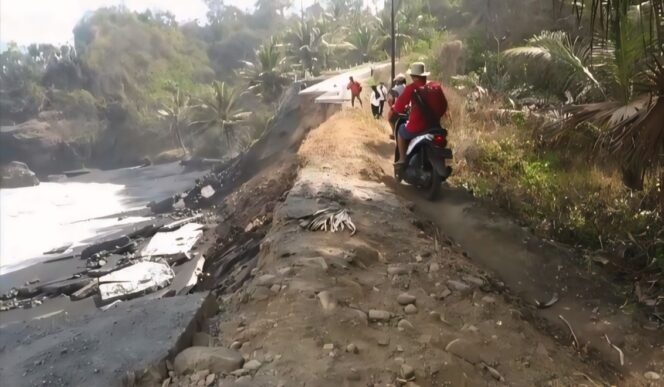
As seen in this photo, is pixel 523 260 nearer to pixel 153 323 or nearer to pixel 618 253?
pixel 618 253

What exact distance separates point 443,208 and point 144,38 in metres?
63.7

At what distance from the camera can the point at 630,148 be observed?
4367 millimetres

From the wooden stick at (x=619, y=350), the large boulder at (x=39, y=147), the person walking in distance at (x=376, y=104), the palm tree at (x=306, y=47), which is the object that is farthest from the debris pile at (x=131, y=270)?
the large boulder at (x=39, y=147)

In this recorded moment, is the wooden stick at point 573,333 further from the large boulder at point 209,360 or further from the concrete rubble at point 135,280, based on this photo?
the concrete rubble at point 135,280

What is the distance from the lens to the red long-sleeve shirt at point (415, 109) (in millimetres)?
6652

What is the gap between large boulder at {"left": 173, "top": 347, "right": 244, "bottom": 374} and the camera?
9.21 ft

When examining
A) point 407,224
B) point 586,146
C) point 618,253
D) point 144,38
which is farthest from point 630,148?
point 144,38

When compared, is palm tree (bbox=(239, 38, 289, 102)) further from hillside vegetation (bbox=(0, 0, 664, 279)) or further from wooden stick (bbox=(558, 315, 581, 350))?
wooden stick (bbox=(558, 315, 581, 350))

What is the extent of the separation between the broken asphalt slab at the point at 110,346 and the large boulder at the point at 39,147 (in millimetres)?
A: 50480

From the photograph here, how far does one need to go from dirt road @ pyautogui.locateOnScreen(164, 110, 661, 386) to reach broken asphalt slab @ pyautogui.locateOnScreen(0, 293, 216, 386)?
197 mm

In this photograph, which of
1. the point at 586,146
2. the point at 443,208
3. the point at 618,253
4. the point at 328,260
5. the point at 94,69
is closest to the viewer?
the point at 328,260

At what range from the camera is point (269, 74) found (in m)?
31.3

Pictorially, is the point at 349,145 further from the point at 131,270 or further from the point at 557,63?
the point at 131,270

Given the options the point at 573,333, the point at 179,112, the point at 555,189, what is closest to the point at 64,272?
the point at 555,189
